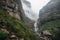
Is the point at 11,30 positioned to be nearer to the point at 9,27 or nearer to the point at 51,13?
the point at 9,27

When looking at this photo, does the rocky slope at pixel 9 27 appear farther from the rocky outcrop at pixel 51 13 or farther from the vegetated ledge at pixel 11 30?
the rocky outcrop at pixel 51 13

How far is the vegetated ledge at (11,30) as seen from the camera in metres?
26.3

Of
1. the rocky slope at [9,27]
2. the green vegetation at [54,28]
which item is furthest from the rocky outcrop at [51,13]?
the rocky slope at [9,27]

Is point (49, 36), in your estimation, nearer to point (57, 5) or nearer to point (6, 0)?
point (6, 0)

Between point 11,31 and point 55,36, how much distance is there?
2277cm

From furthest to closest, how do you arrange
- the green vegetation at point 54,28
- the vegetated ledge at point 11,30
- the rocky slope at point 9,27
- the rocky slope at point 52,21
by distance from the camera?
the rocky slope at point 52,21
the green vegetation at point 54,28
the rocky slope at point 9,27
the vegetated ledge at point 11,30

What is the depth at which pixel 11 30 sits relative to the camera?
1090 inches

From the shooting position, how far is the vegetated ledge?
26.3 meters

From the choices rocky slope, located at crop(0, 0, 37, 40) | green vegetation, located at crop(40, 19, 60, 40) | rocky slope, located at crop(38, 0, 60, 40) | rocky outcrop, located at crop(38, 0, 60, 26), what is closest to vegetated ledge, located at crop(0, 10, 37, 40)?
rocky slope, located at crop(0, 0, 37, 40)

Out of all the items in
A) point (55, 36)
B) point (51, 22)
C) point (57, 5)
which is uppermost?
point (57, 5)

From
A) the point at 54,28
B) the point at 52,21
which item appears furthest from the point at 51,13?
the point at 54,28

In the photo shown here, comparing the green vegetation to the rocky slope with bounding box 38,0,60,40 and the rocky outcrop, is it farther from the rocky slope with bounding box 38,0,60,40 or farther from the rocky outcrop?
the rocky outcrop

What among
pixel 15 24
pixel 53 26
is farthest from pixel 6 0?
pixel 53 26

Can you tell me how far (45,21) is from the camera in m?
62.4
